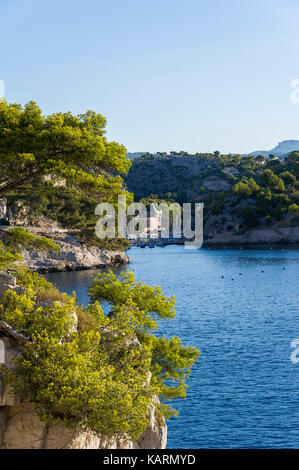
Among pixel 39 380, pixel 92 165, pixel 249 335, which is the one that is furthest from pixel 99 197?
Answer: pixel 249 335

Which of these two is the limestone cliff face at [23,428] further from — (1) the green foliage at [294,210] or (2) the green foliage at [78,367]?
(1) the green foliage at [294,210]

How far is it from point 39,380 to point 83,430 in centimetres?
230

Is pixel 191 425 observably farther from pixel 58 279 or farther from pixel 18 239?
pixel 58 279

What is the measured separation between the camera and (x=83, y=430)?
15.0 metres

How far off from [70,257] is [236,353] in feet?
198

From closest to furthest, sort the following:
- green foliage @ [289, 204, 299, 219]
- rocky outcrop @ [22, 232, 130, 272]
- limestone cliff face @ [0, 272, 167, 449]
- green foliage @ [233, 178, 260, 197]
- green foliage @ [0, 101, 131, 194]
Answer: limestone cliff face @ [0, 272, 167, 449] < green foliage @ [0, 101, 131, 194] < rocky outcrop @ [22, 232, 130, 272] < green foliage @ [289, 204, 299, 219] < green foliage @ [233, 178, 260, 197]

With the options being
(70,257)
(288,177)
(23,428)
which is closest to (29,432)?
(23,428)

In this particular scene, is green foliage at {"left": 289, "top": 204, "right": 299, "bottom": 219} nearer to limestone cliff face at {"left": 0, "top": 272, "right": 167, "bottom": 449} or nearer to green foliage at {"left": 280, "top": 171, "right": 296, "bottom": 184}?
green foliage at {"left": 280, "top": 171, "right": 296, "bottom": 184}

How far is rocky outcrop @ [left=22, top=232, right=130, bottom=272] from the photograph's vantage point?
86.8 m

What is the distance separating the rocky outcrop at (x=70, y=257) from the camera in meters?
86.8

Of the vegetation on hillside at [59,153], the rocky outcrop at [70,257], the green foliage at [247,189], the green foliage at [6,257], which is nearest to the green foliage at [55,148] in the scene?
the vegetation on hillside at [59,153]

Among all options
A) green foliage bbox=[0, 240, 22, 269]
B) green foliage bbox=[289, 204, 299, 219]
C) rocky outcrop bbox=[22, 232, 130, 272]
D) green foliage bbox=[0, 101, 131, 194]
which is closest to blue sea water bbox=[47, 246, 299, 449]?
rocky outcrop bbox=[22, 232, 130, 272]

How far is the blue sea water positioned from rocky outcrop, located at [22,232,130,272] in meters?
3.86

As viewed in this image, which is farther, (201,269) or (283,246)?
(283,246)
